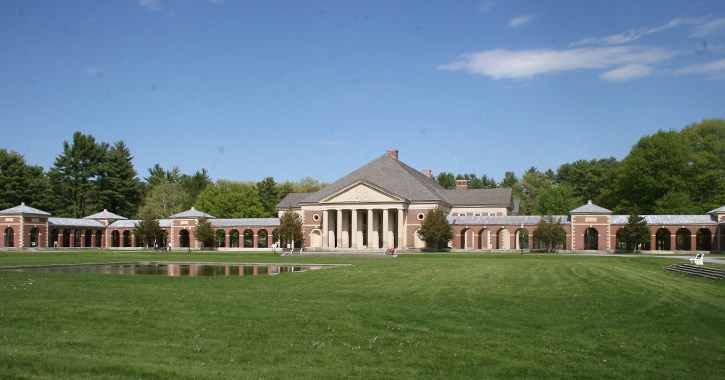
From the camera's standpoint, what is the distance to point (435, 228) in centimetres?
5647

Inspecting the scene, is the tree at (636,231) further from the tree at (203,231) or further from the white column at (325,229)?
the tree at (203,231)

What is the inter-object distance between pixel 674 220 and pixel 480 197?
75.6 ft

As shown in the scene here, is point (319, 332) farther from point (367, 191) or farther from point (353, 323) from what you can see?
point (367, 191)

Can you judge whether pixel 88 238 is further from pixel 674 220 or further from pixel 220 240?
pixel 674 220

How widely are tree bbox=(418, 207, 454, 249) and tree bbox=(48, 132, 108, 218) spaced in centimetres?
5454

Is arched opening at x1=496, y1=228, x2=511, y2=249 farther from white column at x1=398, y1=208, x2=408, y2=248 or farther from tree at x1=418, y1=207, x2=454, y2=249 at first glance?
white column at x1=398, y1=208, x2=408, y2=248

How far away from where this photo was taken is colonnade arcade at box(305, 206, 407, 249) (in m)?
63.2

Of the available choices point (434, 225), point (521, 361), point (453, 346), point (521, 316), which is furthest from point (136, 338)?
point (434, 225)

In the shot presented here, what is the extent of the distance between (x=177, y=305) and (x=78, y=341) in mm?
4349

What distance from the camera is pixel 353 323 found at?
13.1 m

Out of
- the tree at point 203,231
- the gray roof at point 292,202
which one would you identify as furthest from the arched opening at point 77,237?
the gray roof at point 292,202

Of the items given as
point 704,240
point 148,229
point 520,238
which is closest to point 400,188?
point 520,238

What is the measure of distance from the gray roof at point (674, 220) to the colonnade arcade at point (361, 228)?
70.4 ft

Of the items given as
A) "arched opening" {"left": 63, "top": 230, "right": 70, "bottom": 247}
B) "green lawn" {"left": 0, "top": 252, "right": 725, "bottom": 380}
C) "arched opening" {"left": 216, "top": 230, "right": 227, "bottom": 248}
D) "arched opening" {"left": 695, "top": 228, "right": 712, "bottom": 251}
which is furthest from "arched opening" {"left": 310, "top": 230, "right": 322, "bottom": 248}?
"green lawn" {"left": 0, "top": 252, "right": 725, "bottom": 380}
